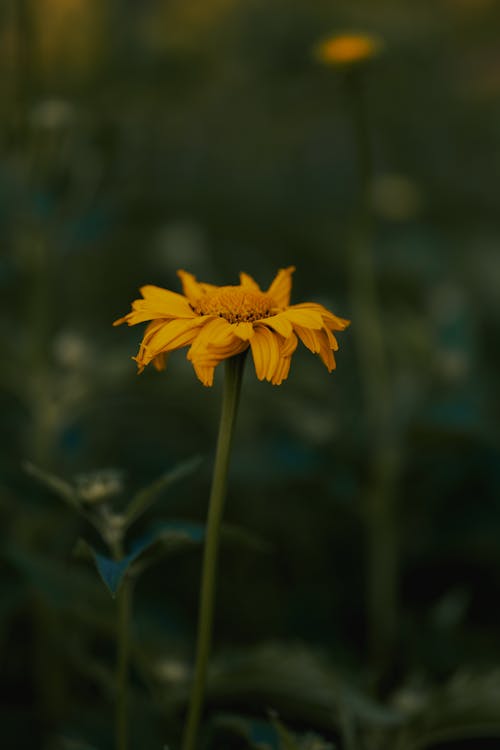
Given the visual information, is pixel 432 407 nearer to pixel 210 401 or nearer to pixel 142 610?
pixel 210 401

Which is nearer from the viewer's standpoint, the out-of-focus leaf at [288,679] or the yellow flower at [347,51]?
the out-of-focus leaf at [288,679]

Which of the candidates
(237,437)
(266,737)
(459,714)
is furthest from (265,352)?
(237,437)

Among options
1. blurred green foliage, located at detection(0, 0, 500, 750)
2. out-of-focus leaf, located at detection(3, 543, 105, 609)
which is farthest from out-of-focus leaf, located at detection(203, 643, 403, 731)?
out-of-focus leaf, located at detection(3, 543, 105, 609)

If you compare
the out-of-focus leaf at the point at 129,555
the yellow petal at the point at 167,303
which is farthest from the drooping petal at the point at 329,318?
the out-of-focus leaf at the point at 129,555

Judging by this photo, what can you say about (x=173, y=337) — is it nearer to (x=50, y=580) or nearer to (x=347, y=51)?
(x=50, y=580)

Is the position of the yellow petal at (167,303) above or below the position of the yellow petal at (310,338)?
above

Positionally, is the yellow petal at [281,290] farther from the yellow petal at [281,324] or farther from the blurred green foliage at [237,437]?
the blurred green foliage at [237,437]
